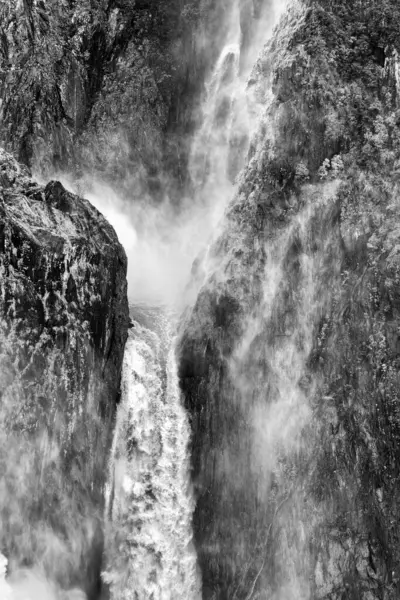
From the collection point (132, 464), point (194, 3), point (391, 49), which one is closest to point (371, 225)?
point (391, 49)

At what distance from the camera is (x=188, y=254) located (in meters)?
31.4

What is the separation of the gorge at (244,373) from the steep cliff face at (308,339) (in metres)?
0.06

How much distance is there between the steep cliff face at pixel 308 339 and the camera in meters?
16.4

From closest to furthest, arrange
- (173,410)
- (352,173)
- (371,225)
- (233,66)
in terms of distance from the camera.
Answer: (371,225)
(352,173)
(173,410)
(233,66)

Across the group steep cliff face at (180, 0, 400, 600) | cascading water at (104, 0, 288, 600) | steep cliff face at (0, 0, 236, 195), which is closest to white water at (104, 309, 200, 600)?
cascading water at (104, 0, 288, 600)

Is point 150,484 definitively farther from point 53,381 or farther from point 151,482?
point 53,381

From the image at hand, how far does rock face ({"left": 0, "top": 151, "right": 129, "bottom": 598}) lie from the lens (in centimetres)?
1695

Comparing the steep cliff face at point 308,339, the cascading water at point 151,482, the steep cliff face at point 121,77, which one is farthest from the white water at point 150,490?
the steep cliff face at point 121,77

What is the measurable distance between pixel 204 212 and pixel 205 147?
11.1ft

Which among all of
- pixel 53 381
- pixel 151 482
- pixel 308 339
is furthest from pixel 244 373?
pixel 53 381

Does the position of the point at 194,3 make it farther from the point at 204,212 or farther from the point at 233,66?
the point at 204,212

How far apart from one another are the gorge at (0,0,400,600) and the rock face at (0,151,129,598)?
6cm

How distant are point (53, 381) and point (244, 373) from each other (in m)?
6.41

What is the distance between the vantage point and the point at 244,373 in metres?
20.5
